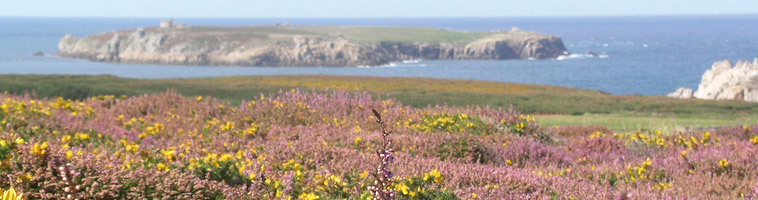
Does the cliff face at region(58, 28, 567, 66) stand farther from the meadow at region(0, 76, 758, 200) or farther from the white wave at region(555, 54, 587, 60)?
the meadow at region(0, 76, 758, 200)

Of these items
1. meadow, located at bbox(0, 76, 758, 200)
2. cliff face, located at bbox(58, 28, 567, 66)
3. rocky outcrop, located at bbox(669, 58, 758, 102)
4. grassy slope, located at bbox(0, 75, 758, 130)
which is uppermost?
meadow, located at bbox(0, 76, 758, 200)

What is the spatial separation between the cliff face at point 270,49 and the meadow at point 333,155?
386 ft

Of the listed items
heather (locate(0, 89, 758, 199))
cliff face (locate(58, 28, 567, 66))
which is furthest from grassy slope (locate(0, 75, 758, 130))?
cliff face (locate(58, 28, 567, 66))

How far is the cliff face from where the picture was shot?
442 feet

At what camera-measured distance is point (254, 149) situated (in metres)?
8.52

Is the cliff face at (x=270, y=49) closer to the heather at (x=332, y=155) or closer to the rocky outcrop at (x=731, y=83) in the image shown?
the rocky outcrop at (x=731, y=83)

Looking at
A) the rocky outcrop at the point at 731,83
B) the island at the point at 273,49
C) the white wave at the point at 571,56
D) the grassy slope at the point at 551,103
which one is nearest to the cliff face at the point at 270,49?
the island at the point at 273,49

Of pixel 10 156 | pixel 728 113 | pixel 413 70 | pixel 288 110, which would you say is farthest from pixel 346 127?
pixel 413 70

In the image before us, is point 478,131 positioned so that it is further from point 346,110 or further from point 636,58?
point 636,58

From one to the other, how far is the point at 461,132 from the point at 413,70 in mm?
107392

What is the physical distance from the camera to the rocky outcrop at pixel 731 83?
41875mm

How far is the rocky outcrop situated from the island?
82133 millimetres

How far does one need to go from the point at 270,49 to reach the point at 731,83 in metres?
104

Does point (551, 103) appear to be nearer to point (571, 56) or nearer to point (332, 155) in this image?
point (332, 155)
